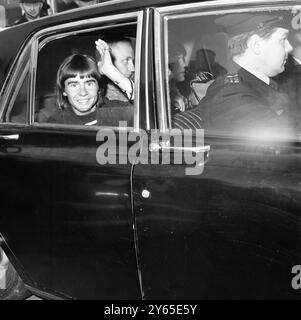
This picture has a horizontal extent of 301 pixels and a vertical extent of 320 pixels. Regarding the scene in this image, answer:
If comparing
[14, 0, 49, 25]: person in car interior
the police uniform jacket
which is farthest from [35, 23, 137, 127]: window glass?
[14, 0, 49, 25]: person in car interior

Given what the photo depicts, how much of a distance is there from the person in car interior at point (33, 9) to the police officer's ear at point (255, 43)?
8.27ft

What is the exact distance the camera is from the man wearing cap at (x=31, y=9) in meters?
4.36

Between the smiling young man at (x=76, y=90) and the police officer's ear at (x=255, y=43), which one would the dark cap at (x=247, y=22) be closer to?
the police officer's ear at (x=255, y=43)

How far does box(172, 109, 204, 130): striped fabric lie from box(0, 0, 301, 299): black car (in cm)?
3

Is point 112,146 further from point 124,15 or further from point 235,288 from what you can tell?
point 235,288

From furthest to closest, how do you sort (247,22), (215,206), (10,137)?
(10,137) → (247,22) → (215,206)

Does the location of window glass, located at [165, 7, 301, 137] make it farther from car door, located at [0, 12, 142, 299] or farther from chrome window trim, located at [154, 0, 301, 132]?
car door, located at [0, 12, 142, 299]

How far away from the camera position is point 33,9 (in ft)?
14.5

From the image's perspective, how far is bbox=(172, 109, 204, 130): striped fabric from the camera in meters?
2.27

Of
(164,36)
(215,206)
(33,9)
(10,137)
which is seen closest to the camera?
(215,206)

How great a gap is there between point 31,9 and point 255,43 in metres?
2.77

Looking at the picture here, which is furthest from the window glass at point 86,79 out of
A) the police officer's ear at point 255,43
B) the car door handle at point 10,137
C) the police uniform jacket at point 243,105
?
the police officer's ear at point 255,43

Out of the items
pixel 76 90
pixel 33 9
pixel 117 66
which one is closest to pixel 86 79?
pixel 76 90

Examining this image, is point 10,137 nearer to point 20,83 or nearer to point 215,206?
point 20,83
